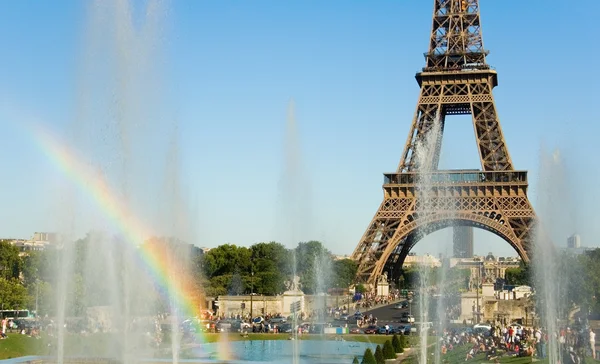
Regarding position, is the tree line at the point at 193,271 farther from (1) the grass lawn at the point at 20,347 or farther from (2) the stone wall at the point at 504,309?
(2) the stone wall at the point at 504,309

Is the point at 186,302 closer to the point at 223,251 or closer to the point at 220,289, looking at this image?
the point at 220,289

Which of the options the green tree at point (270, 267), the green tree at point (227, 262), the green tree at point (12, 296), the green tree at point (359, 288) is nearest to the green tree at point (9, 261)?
the green tree at point (227, 262)

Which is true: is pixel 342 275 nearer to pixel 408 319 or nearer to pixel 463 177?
pixel 463 177

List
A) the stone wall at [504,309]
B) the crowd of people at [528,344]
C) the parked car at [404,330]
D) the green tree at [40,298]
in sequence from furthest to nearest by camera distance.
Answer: the stone wall at [504,309] < the green tree at [40,298] < the parked car at [404,330] < the crowd of people at [528,344]

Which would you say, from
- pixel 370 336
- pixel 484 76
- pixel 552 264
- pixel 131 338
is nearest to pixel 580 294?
pixel 370 336

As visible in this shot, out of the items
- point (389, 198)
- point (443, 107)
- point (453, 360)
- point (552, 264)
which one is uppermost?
point (443, 107)

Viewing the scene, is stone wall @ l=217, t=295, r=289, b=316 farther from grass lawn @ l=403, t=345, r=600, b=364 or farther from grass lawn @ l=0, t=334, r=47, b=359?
grass lawn @ l=403, t=345, r=600, b=364

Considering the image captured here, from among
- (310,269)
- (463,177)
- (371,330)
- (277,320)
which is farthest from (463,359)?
(310,269)
